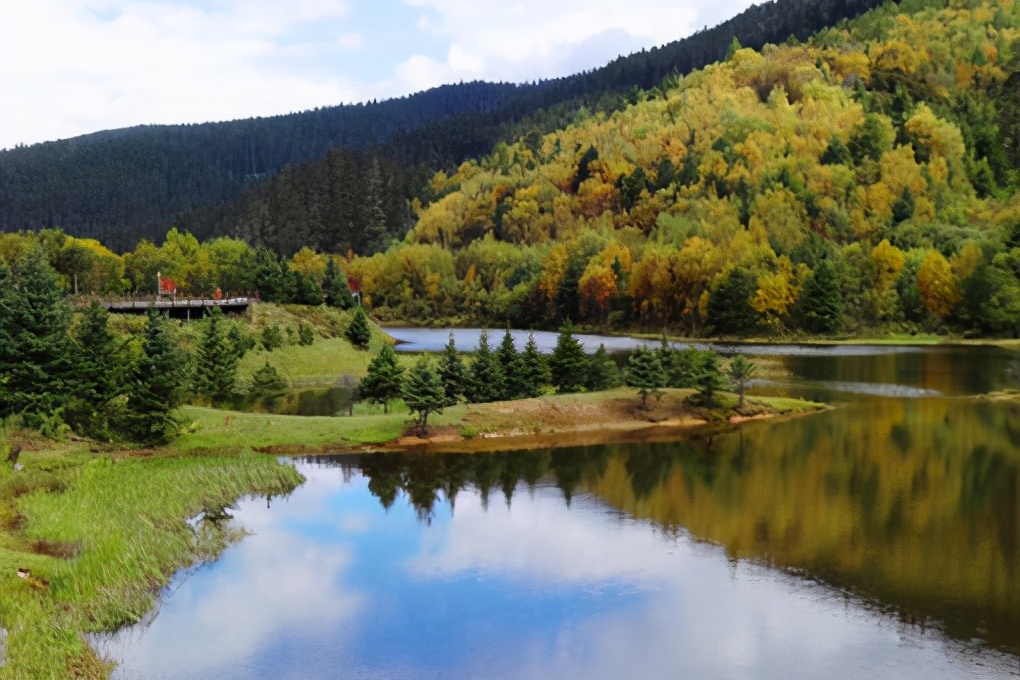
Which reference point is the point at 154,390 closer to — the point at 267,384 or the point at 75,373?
the point at 75,373

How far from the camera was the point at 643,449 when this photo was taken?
5388 centimetres

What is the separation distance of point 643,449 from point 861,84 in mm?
165792

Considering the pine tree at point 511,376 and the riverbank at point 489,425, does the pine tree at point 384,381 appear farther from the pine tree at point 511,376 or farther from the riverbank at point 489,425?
the pine tree at point 511,376

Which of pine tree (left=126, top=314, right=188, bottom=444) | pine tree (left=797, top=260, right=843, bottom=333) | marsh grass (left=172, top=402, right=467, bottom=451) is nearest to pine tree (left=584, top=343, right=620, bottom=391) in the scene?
marsh grass (left=172, top=402, right=467, bottom=451)

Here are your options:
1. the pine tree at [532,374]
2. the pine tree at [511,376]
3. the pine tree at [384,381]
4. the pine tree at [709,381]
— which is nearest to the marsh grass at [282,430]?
the pine tree at [511,376]

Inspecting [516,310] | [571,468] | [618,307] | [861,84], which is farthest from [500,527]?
[861,84]

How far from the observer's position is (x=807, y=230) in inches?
6053

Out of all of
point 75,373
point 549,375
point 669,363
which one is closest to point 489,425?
point 549,375

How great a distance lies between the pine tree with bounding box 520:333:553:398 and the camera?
63344 millimetres

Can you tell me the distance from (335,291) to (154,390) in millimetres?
64239

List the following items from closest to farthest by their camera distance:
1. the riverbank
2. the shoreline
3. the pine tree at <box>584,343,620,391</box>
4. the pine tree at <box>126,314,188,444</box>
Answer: the pine tree at <box>126,314,188,444</box>
the riverbank
the pine tree at <box>584,343,620,391</box>
the shoreline

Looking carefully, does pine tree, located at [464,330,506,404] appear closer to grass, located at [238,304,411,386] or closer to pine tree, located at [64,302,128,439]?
pine tree, located at [64,302,128,439]

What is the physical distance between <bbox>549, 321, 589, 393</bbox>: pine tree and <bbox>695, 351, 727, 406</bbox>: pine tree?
8369 millimetres

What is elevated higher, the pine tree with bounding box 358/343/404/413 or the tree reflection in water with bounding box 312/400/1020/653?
the pine tree with bounding box 358/343/404/413
